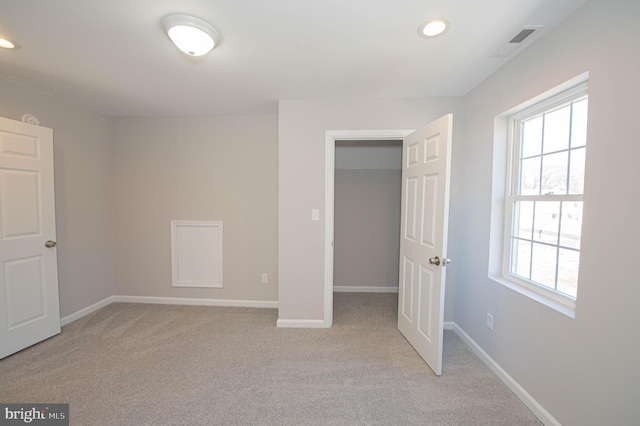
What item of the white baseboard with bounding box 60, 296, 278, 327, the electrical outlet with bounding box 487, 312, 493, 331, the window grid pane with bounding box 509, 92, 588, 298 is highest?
the window grid pane with bounding box 509, 92, 588, 298

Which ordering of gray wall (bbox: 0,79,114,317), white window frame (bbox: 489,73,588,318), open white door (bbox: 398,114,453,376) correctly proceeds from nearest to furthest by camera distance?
white window frame (bbox: 489,73,588,318)
open white door (bbox: 398,114,453,376)
gray wall (bbox: 0,79,114,317)

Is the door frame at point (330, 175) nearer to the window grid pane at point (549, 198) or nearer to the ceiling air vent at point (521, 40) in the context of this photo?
the ceiling air vent at point (521, 40)

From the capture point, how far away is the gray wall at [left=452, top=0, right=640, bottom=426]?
117 cm

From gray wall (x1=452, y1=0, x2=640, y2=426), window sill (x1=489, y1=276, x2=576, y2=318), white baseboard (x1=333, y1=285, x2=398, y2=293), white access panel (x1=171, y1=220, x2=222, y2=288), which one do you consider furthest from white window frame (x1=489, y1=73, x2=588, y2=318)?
white access panel (x1=171, y1=220, x2=222, y2=288)

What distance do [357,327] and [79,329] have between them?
296 centimetres

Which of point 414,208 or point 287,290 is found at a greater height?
point 414,208

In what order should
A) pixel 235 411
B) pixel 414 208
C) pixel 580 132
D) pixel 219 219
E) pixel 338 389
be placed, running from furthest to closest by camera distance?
1. pixel 219 219
2. pixel 414 208
3. pixel 338 389
4. pixel 235 411
5. pixel 580 132

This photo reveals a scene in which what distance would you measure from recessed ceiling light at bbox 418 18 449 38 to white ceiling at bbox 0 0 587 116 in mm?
39

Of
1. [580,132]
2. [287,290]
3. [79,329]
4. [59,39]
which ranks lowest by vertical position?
[79,329]

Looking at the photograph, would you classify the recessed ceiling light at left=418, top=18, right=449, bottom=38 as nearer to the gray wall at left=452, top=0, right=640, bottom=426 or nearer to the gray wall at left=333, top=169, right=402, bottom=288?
the gray wall at left=452, top=0, right=640, bottom=426

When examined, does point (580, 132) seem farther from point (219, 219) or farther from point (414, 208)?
point (219, 219)

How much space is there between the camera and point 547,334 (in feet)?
5.19

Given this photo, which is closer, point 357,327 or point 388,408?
point 388,408

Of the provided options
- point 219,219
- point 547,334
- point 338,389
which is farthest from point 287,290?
point 547,334
